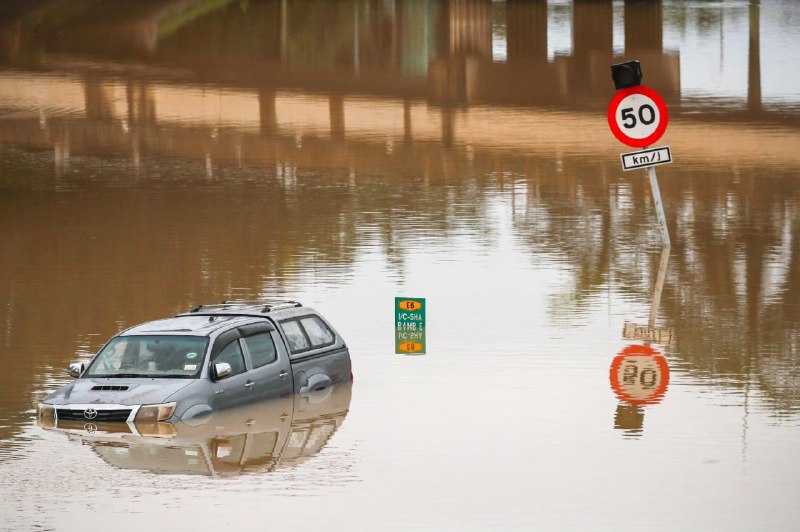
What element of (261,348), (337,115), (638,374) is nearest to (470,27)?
(337,115)

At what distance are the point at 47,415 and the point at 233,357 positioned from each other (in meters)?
1.95

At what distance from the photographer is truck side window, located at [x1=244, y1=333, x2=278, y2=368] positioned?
1895 centimetres

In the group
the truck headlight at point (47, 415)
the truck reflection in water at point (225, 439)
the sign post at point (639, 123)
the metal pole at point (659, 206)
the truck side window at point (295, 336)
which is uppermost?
the sign post at point (639, 123)

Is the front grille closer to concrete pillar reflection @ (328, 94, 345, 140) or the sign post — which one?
the sign post

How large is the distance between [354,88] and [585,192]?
602 inches

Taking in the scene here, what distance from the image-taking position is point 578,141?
4216cm

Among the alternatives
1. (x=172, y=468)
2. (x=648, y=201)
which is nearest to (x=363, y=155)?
(x=648, y=201)

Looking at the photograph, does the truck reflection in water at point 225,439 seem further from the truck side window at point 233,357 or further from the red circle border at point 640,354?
the red circle border at point 640,354

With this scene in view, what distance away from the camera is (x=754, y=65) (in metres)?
54.5

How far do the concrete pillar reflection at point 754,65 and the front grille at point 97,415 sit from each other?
31.9 m

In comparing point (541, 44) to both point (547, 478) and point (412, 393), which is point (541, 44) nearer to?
point (412, 393)

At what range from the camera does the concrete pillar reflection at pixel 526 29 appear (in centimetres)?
5631

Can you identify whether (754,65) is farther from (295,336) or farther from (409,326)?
(295,336)

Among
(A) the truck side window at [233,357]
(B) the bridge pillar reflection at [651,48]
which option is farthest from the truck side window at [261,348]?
(B) the bridge pillar reflection at [651,48]
